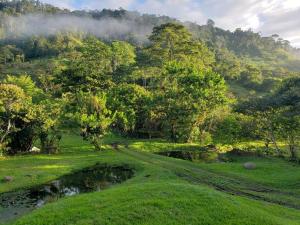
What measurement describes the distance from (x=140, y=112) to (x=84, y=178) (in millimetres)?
36291

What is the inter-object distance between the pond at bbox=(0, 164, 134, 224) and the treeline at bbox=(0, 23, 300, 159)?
12440 millimetres

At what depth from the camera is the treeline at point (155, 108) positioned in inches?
2004

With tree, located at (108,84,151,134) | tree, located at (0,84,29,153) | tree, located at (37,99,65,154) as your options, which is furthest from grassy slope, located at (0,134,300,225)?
tree, located at (108,84,151,134)

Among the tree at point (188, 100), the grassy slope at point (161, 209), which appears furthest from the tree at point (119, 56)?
the grassy slope at point (161, 209)

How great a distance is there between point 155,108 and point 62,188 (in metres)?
37.0

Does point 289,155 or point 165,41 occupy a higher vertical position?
point 165,41

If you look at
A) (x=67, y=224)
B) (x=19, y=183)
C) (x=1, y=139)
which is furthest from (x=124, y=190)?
(x=1, y=139)

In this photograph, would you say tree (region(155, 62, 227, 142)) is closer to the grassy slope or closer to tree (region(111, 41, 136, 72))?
the grassy slope

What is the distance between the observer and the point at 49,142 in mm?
55406

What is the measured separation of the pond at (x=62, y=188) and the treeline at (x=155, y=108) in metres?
12.4

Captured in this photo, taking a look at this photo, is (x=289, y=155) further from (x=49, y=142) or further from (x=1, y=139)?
(x=1, y=139)

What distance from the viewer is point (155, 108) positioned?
237ft

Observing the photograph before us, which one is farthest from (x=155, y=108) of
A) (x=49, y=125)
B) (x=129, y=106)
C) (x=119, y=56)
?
(x=119, y=56)

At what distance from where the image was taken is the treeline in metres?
50.9
